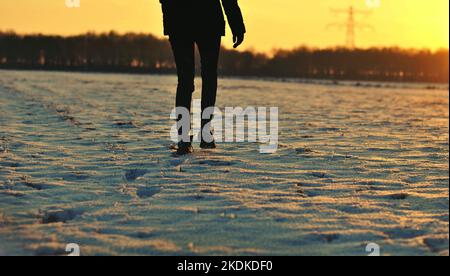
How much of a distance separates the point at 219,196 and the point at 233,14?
2.50m

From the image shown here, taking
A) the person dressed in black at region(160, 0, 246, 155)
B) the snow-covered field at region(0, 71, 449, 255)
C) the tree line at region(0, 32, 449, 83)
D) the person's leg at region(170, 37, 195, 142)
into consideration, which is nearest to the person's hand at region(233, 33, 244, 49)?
the person dressed in black at region(160, 0, 246, 155)

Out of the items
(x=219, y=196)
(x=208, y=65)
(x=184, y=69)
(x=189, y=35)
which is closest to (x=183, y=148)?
(x=184, y=69)

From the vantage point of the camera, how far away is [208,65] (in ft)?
18.4

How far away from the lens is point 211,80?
223 inches

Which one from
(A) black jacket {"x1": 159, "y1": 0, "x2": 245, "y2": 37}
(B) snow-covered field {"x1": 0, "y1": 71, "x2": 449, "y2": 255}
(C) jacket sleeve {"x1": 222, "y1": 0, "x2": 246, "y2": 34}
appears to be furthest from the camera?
(C) jacket sleeve {"x1": 222, "y1": 0, "x2": 246, "y2": 34}

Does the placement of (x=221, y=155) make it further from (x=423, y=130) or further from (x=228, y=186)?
(x=423, y=130)

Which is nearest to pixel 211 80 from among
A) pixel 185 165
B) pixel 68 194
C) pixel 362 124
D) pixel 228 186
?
pixel 185 165

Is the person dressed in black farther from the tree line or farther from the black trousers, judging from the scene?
the tree line

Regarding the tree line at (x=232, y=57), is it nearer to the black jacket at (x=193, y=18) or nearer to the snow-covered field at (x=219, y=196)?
the snow-covered field at (x=219, y=196)

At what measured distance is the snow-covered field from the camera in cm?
290

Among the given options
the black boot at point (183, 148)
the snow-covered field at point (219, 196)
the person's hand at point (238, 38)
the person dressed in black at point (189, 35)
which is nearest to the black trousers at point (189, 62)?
the person dressed in black at point (189, 35)

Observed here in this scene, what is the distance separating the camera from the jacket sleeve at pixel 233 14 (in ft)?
18.7

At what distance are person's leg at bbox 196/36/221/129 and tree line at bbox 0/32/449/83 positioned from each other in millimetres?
94973

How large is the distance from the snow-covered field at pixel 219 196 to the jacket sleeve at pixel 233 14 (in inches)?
49.4
